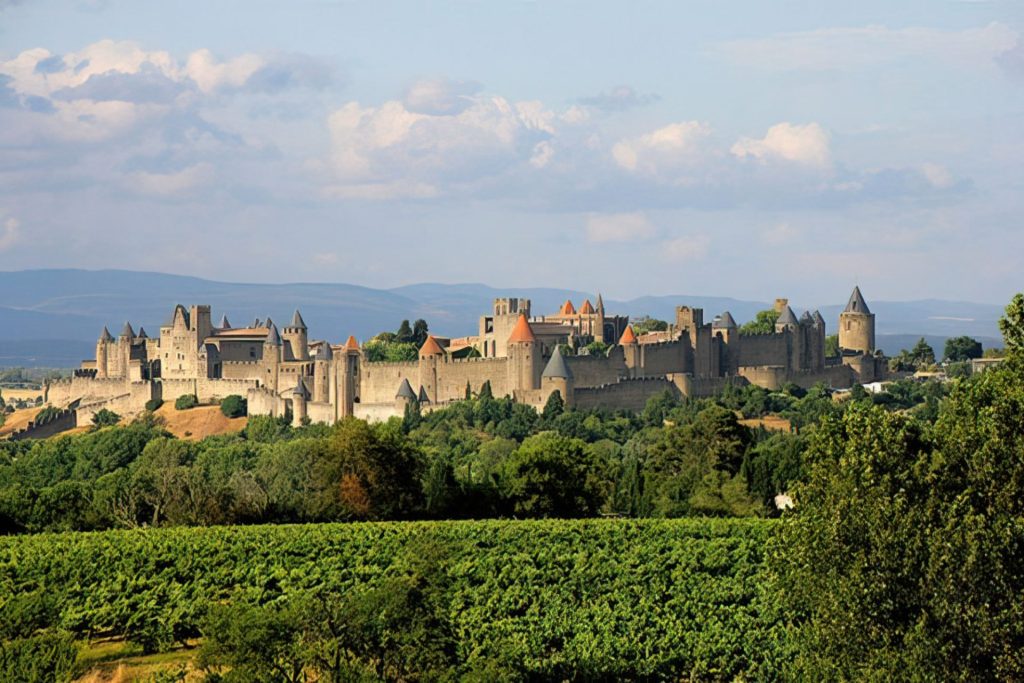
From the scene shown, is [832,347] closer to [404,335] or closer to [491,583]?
[404,335]

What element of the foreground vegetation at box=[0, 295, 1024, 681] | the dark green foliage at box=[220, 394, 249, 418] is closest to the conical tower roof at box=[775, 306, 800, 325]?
the dark green foliage at box=[220, 394, 249, 418]

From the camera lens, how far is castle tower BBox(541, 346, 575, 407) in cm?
7225

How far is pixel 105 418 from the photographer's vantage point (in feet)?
271

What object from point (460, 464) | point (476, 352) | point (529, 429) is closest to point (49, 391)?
point (476, 352)

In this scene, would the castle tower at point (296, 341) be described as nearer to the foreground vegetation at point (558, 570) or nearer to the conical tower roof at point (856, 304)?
the conical tower roof at point (856, 304)

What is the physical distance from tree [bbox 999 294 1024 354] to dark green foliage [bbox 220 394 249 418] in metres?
56.2

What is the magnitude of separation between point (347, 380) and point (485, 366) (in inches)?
253

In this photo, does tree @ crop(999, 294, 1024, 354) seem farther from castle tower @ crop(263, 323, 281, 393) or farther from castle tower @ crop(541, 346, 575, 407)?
castle tower @ crop(263, 323, 281, 393)

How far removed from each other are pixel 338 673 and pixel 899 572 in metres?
8.32

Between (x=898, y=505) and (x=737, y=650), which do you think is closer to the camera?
(x=898, y=505)

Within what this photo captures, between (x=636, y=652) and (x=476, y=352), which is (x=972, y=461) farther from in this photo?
(x=476, y=352)

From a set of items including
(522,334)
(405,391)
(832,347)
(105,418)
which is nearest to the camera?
(405,391)

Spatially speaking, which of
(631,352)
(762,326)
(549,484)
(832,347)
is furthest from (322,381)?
(549,484)

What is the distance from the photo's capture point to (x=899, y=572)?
2348 cm
